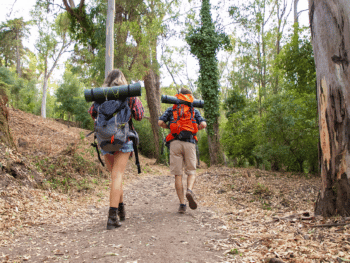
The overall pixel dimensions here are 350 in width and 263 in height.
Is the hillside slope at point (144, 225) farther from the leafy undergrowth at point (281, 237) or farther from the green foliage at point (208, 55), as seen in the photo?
the green foliage at point (208, 55)

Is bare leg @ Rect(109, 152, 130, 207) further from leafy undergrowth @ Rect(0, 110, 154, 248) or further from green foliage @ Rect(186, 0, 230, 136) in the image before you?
green foliage @ Rect(186, 0, 230, 136)

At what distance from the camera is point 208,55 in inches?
582

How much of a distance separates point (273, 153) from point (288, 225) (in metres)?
9.08

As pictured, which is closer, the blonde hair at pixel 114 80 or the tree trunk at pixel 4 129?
the blonde hair at pixel 114 80

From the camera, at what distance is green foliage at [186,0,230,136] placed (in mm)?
14594

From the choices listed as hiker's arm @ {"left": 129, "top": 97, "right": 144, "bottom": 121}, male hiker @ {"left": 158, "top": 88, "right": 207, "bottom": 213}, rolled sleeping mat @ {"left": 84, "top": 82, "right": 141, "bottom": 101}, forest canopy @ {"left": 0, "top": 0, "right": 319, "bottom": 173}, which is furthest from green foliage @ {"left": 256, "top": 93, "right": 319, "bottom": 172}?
rolled sleeping mat @ {"left": 84, "top": 82, "right": 141, "bottom": 101}

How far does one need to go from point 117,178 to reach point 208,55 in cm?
1254

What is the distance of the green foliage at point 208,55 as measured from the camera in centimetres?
1459

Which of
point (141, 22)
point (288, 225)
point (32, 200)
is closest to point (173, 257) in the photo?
point (288, 225)

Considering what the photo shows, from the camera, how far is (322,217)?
3.21 metres

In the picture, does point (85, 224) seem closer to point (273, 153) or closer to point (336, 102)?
point (336, 102)

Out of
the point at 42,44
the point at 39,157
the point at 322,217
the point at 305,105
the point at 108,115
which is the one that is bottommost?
the point at 322,217

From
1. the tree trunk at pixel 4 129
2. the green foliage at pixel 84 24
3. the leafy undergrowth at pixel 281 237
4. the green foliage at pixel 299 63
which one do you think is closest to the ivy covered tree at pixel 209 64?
the green foliage at pixel 299 63

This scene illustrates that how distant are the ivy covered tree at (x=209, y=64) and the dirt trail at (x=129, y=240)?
1041 centimetres
